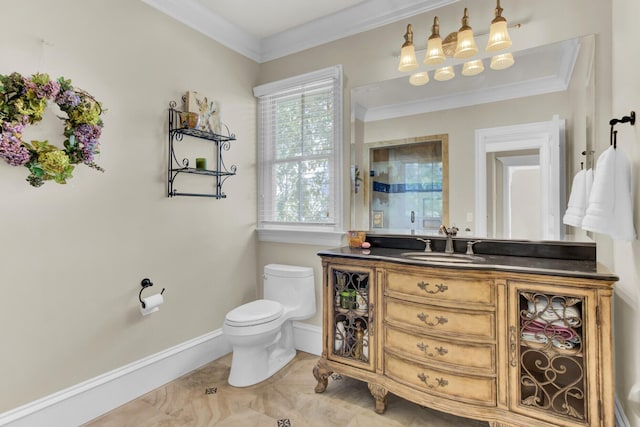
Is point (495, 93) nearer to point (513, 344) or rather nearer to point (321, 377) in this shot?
point (513, 344)

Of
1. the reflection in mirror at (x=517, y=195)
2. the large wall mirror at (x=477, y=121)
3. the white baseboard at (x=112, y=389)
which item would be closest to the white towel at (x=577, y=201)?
the large wall mirror at (x=477, y=121)

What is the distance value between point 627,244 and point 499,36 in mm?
1311

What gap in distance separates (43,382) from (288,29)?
2913mm

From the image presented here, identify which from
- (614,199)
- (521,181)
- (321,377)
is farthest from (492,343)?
(321,377)

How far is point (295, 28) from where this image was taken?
9.10 ft

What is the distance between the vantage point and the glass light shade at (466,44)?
203 centimetres

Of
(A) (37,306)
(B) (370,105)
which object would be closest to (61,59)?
(A) (37,306)

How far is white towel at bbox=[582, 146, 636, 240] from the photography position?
1.39 meters

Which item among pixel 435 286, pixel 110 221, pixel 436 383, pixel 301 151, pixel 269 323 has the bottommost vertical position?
pixel 436 383

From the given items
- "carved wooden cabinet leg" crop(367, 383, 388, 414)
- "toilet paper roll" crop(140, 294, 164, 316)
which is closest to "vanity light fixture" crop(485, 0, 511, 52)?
"carved wooden cabinet leg" crop(367, 383, 388, 414)

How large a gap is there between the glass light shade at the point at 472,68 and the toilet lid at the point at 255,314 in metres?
2.06

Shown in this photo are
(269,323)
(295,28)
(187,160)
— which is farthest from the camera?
(295,28)

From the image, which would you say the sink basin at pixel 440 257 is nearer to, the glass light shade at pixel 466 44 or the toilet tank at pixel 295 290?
the toilet tank at pixel 295 290

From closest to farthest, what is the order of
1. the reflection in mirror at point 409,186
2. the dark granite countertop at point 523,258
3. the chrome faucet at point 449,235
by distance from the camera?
the dark granite countertop at point 523,258, the chrome faucet at point 449,235, the reflection in mirror at point 409,186
